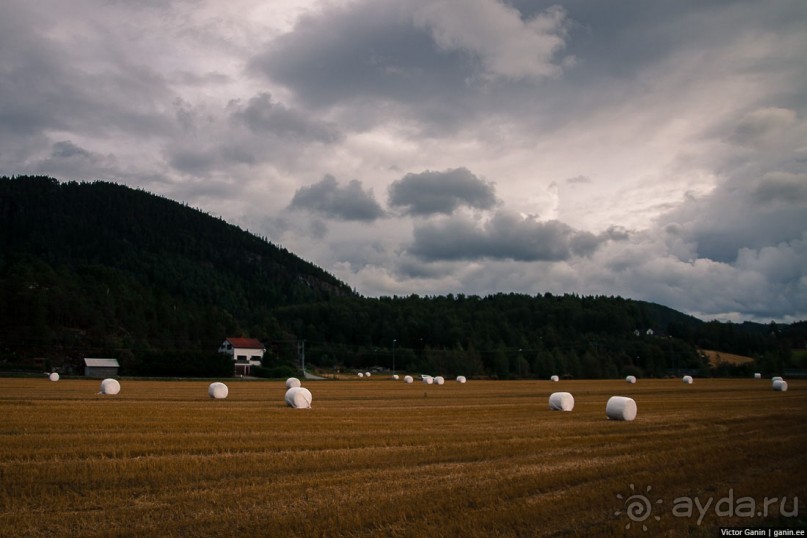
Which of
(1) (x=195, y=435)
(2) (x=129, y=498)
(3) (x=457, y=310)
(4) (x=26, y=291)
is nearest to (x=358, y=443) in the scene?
(1) (x=195, y=435)

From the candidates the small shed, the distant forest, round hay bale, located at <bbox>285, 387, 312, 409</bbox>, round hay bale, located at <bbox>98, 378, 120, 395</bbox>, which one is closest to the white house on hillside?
the distant forest

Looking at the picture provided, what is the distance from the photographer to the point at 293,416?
84.1ft

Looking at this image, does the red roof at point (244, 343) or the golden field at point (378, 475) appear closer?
the golden field at point (378, 475)

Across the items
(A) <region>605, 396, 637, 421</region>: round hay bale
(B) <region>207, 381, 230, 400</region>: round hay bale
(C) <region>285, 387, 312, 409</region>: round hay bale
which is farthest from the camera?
(B) <region>207, 381, 230, 400</region>: round hay bale

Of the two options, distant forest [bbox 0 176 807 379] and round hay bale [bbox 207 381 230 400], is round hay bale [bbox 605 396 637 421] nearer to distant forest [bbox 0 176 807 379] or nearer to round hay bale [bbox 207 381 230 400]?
round hay bale [bbox 207 381 230 400]

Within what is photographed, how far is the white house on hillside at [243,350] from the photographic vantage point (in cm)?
12938

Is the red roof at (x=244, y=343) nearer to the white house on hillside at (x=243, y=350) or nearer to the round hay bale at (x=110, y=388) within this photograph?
the white house on hillside at (x=243, y=350)

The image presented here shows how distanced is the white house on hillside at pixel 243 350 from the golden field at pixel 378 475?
355 feet

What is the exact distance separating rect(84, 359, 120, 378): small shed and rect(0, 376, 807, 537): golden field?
86.0m

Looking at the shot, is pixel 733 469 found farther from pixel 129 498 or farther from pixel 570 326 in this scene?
pixel 570 326

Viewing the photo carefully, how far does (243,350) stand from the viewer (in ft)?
431

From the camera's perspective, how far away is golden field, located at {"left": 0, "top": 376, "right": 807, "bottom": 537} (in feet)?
33.6

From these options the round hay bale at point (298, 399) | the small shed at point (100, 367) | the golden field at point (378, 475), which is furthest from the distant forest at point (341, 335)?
the golden field at point (378, 475)

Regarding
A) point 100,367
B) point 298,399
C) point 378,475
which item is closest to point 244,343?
point 100,367
